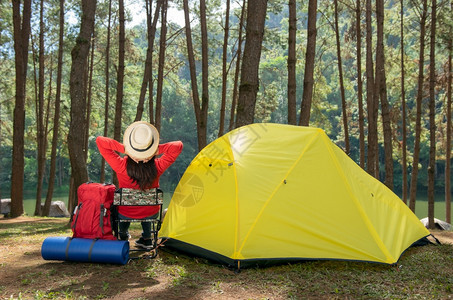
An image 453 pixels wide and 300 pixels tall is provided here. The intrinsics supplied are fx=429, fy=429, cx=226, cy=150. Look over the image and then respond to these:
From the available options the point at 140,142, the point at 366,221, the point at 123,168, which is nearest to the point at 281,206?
the point at 366,221

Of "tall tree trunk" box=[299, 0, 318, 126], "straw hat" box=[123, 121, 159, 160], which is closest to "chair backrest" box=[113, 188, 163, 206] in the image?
"straw hat" box=[123, 121, 159, 160]

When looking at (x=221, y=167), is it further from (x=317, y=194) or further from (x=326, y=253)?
(x=326, y=253)

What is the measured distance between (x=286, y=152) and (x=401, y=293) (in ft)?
6.97

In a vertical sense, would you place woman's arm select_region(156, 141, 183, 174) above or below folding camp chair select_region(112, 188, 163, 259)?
above

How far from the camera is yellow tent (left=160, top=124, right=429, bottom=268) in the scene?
4.73 m

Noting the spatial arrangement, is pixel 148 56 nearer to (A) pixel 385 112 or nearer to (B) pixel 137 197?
(A) pixel 385 112

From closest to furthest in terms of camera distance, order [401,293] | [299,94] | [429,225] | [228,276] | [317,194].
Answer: [401,293]
[228,276]
[317,194]
[429,225]
[299,94]

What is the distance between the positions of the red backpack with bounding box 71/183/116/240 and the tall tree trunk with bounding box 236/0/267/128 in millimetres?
2697

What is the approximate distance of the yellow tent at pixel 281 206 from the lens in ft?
15.5

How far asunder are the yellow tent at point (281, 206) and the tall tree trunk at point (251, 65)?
3.43ft

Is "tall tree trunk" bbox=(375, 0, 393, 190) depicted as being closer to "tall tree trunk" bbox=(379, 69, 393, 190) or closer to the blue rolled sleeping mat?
"tall tree trunk" bbox=(379, 69, 393, 190)

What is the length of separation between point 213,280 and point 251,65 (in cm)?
367

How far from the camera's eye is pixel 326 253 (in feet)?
15.4

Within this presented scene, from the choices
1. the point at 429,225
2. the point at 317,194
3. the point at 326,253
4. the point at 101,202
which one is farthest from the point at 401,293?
the point at 429,225
